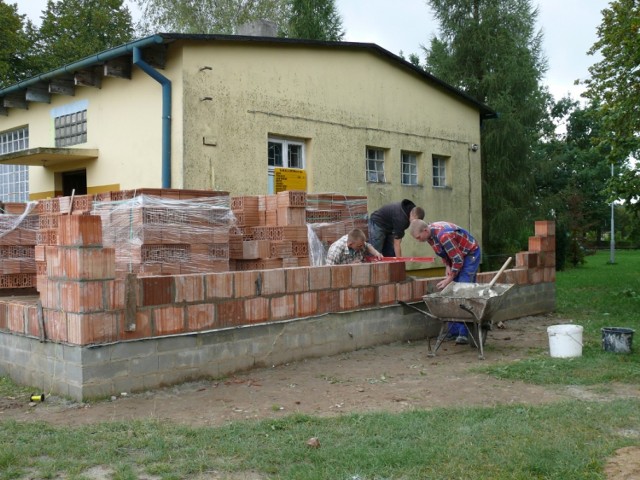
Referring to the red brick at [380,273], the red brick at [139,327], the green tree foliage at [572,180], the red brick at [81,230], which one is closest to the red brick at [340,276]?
the red brick at [380,273]

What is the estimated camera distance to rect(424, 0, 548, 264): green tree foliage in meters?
21.5

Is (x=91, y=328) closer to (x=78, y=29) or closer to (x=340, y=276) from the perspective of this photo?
(x=340, y=276)

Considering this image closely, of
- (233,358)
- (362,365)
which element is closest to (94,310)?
(233,358)

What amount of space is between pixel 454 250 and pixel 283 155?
18.5 feet

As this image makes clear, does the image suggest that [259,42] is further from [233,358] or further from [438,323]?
[233,358]

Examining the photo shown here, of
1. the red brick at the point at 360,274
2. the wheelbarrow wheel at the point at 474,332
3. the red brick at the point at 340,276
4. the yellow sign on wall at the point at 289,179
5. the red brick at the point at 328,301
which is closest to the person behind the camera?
the red brick at the point at 328,301

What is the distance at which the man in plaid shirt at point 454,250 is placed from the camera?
28.6 ft

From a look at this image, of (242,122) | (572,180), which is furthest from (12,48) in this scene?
(572,180)

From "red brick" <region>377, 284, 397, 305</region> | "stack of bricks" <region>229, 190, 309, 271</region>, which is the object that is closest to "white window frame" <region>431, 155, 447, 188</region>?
"red brick" <region>377, 284, 397, 305</region>

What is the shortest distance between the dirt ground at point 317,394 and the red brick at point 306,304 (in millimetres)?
559

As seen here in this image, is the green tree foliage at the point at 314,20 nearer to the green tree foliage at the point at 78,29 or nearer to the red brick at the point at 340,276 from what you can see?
the green tree foliage at the point at 78,29

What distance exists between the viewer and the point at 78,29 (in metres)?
31.5

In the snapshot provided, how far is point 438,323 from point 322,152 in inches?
220

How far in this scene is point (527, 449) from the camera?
174 inches
